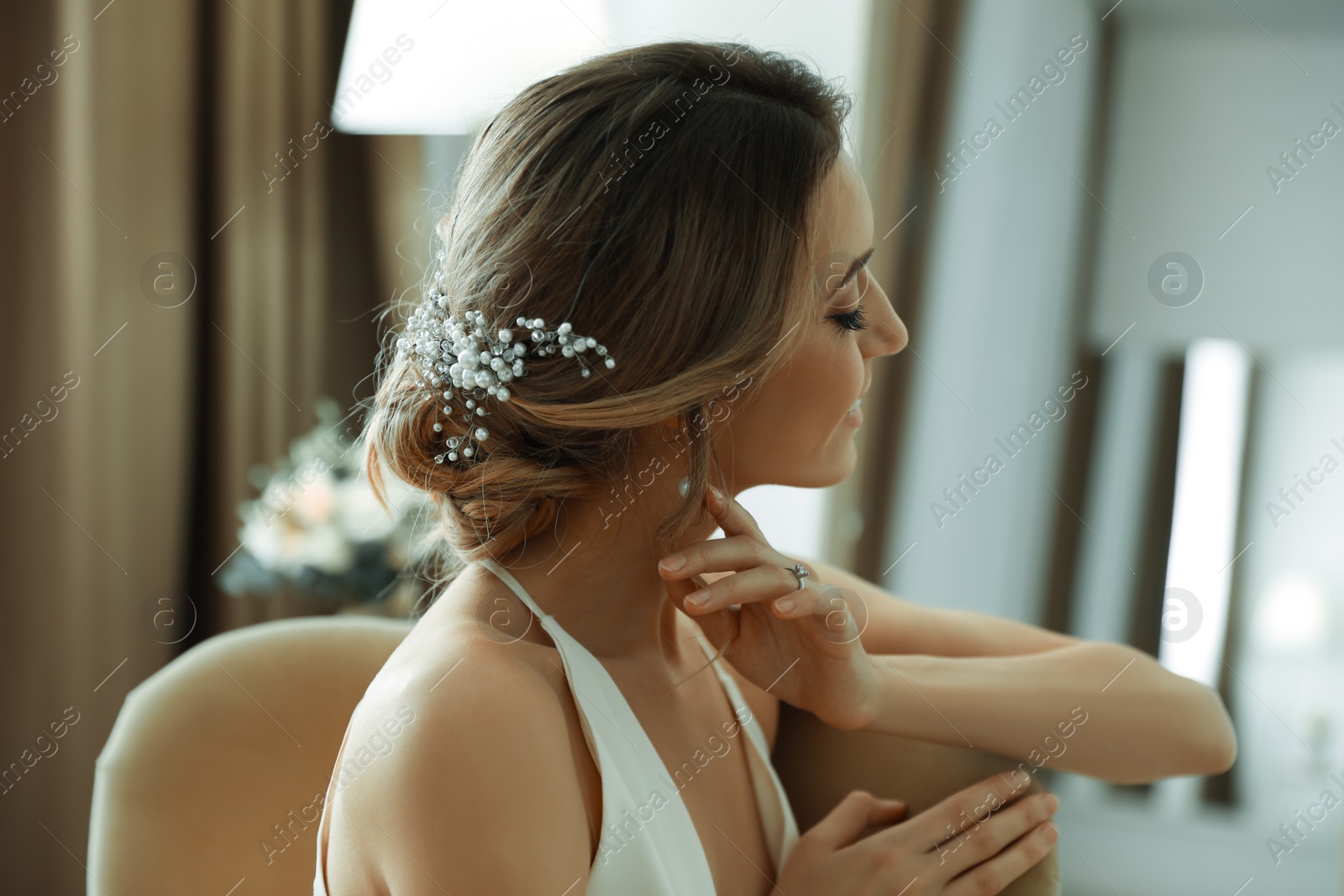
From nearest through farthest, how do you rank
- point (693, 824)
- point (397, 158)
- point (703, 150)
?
point (703, 150), point (693, 824), point (397, 158)

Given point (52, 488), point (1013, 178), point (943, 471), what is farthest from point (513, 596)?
point (1013, 178)

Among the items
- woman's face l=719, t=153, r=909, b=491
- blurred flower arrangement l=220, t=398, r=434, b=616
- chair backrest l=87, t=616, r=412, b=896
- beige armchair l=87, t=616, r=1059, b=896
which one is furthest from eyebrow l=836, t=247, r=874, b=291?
blurred flower arrangement l=220, t=398, r=434, b=616

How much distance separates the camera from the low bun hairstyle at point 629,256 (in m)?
0.91

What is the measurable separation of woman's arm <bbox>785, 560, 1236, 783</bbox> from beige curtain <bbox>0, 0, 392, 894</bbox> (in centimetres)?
135

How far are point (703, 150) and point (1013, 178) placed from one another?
1804 mm

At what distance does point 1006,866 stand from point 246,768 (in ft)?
2.88

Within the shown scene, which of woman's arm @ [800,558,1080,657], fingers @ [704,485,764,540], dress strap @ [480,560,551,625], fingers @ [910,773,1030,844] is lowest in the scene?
fingers @ [910,773,1030,844]

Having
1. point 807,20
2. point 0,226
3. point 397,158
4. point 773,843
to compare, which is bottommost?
point 773,843

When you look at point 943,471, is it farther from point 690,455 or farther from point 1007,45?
point 690,455

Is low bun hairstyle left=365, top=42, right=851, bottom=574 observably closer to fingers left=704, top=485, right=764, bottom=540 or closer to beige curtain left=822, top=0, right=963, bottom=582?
fingers left=704, top=485, right=764, bottom=540

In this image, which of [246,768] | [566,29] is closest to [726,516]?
[246,768]

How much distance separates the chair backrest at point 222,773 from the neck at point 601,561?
0.36 m

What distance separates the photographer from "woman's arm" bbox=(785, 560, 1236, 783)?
1.18m

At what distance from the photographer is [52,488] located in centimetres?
212
